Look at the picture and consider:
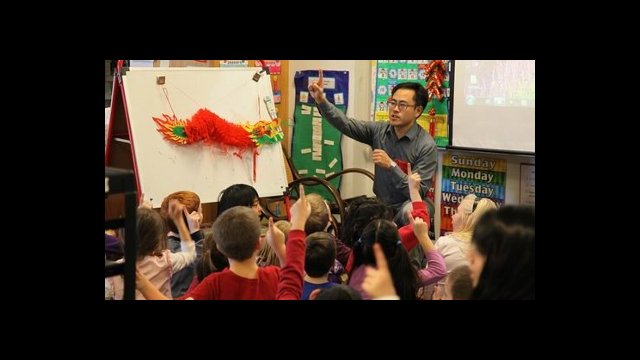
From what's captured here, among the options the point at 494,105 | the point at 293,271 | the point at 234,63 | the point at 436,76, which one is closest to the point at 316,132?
the point at 234,63

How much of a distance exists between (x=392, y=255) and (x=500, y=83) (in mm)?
2476

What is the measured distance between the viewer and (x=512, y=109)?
14.8ft

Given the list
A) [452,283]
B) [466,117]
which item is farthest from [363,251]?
[466,117]

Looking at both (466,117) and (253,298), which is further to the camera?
(466,117)

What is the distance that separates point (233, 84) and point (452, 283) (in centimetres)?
257

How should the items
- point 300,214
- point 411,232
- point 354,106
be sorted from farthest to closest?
point 354,106
point 411,232
point 300,214

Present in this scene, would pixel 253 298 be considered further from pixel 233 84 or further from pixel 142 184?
pixel 233 84

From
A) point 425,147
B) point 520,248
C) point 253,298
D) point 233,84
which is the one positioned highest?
point 233,84

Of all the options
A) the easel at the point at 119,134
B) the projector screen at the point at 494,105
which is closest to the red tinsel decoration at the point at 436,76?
the projector screen at the point at 494,105

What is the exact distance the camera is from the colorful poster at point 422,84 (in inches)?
190

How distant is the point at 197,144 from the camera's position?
414 cm

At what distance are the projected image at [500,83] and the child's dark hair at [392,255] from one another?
2326 mm

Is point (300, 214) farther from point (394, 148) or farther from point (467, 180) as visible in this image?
point (467, 180)

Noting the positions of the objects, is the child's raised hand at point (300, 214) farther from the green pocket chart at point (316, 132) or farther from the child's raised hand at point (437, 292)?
the green pocket chart at point (316, 132)
